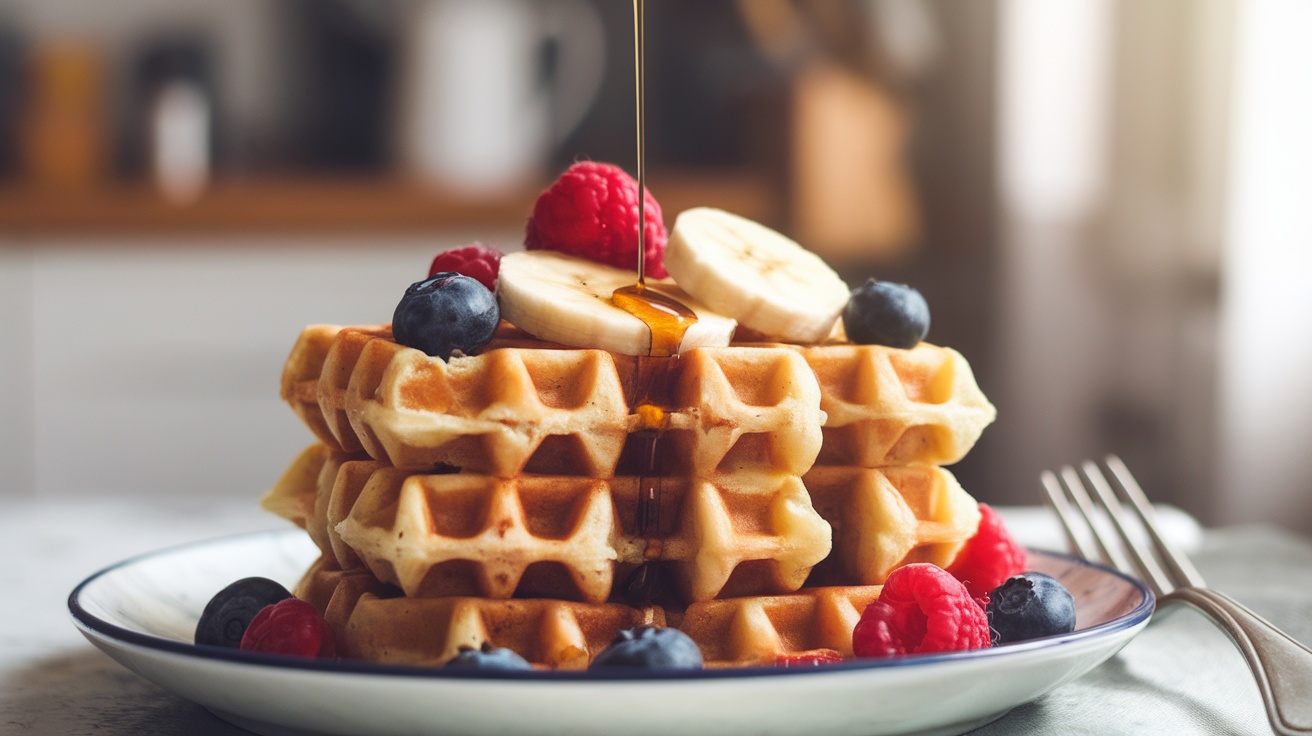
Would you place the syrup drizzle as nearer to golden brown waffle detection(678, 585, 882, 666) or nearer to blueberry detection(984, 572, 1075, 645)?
golden brown waffle detection(678, 585, 882, 666)

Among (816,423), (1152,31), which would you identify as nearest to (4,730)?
(816,423)

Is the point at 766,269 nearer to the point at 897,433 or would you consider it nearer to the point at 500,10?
the point at 897,433

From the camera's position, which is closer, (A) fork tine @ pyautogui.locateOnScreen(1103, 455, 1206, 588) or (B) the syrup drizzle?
(B) the syrup drizzle

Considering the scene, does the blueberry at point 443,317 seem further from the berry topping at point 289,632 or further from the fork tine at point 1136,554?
the fork tine at point 1136,554

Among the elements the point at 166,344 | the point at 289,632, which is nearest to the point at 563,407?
the point at 289,632

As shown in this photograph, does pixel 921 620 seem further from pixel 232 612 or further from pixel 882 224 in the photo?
pixel 882 224

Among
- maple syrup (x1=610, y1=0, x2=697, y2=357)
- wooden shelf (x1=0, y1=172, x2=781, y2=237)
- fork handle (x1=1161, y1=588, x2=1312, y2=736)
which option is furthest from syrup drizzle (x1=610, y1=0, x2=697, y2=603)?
wooden shelf (x1=0, y1=172, x2=781, y2=237)
